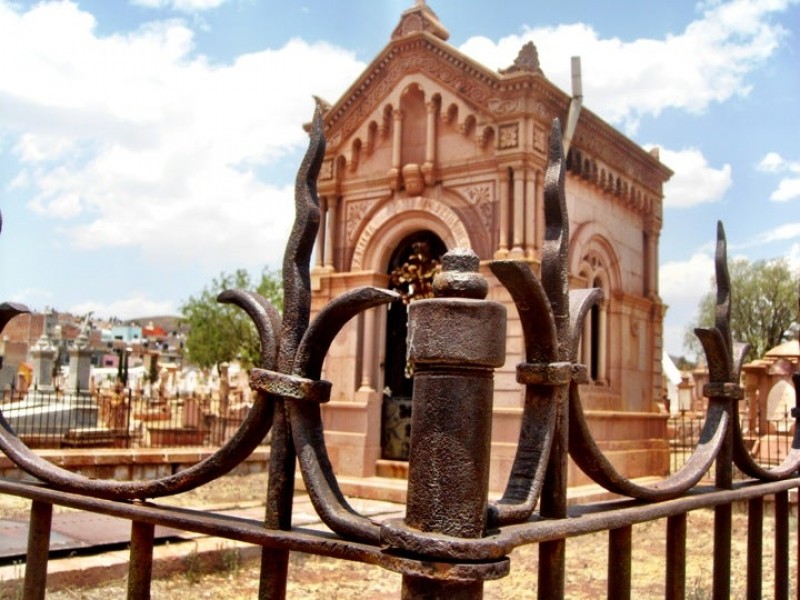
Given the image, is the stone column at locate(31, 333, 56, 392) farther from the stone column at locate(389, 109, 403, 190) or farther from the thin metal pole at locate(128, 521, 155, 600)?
the thin metal pole at locate(128, 521, 155, 600)

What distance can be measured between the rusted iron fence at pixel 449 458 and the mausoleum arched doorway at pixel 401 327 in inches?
425

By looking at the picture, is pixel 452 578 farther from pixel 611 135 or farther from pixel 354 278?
pixel 611 135

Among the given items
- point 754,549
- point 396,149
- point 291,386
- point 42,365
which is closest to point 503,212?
point 396,149

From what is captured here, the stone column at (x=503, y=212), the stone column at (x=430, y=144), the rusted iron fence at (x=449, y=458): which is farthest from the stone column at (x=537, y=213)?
the rusted iron fence at (x=449, y=458)

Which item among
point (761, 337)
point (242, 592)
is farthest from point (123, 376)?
point (242, 592)

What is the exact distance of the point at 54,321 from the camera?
116500 mm

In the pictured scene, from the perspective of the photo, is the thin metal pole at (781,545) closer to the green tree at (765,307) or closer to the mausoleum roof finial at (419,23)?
the mausoleum roof finial at (419,23)

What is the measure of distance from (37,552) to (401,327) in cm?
1127

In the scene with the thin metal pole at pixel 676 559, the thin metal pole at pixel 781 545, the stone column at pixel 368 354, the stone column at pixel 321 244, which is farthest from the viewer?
the stone column at pixel 321 244

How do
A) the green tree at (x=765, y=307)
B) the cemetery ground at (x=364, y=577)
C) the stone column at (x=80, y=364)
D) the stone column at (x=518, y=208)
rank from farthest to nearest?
the green tree at (x=765, y=307), the stone column at (x=80, y=364), the stone column at (x=518, y=208), the cemetery ground at (x=364, y=577)

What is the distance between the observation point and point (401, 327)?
13.8 metres

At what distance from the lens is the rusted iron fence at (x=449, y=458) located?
62.2 inches

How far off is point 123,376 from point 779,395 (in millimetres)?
41242

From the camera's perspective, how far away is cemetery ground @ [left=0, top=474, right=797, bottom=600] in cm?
655
